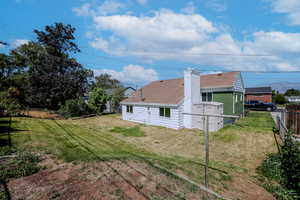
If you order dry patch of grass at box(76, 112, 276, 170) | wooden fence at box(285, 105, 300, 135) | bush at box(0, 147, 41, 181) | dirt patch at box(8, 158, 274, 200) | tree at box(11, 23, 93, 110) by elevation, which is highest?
tree at box(11, 23, 93, 110)

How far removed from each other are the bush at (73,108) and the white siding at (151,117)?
6985 millimetres

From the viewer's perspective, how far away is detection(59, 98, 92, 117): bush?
20594 millimetres

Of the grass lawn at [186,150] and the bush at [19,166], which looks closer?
the bush at [19,166]

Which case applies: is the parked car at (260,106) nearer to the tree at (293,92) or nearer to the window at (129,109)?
the window at (129,109)

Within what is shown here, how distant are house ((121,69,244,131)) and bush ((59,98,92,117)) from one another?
7.03 metres

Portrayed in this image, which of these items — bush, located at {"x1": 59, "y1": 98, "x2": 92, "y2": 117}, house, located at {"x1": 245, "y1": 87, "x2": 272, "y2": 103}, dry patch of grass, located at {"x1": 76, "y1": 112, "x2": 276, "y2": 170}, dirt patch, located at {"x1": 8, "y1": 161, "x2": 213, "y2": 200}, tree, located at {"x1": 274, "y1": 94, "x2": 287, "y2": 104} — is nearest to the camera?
dirt patch, located at {"x1": 8, "y1": 161, "x2": 213, "y2": 200}

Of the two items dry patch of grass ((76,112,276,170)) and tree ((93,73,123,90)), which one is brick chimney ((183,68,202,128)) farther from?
tree ((93,73,123,90))

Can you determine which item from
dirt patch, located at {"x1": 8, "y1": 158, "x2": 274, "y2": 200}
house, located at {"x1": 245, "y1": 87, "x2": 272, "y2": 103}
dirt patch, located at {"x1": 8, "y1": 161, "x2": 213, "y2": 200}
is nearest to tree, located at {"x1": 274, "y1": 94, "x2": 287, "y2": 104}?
house, located at {"x1": 245, "y1": 87, "x2": 272, "y2": 103}

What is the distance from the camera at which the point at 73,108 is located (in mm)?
20797

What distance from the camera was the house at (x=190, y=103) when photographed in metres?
13.5

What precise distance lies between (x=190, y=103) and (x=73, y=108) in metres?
15.8

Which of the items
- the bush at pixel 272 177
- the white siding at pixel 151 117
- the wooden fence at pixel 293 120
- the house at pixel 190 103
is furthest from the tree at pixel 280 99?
the bush at pixel 272 177

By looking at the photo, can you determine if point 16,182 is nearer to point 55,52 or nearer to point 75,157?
point 75,157

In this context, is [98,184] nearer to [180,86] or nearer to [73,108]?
[180,86]
